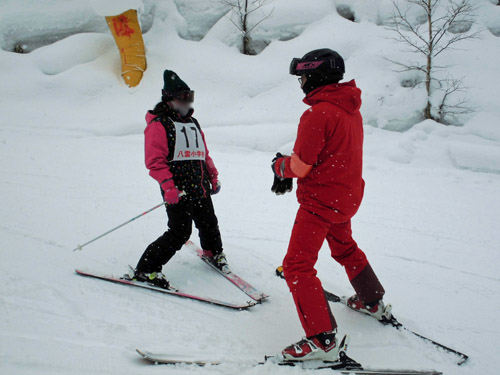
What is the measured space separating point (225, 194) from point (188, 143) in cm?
286

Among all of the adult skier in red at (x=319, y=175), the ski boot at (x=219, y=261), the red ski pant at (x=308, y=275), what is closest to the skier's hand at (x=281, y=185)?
the adult skier in red at (x=319, y=175)

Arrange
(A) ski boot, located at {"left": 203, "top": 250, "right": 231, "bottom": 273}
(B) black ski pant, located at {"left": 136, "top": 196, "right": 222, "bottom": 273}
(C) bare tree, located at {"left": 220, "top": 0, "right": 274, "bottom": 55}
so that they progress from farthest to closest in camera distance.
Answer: (C) bare tree, located at {"left": 220, "top": 0, "right": 274, "bottom": 55}
(A) ski boot, located at {"left": 203, "top": 250, "right": 231, "bottom": 273}
(B) black ski pant, located at {"left": 136, "top": 196, "right": 222, "bottom": 273}

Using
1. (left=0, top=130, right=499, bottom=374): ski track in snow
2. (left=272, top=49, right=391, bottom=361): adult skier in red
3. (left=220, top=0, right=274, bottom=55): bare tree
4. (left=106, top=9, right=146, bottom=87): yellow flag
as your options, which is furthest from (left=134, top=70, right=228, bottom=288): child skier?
(left=220, top=0, right=274, bottom=55): bare tree

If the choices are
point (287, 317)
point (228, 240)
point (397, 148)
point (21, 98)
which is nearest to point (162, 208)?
point (228, 240)

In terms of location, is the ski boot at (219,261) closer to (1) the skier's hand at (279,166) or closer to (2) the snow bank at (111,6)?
(1) the skier's hand at (279,166)

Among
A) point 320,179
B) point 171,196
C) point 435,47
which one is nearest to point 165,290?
point 171,196

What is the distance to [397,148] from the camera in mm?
8023

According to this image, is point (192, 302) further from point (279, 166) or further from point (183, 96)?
point (183, 96)

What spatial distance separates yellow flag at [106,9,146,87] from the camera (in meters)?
10.9

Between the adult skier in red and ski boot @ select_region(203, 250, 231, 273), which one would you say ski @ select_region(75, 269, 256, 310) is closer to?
ski boot @ select_region(203, 250, 231, 273)

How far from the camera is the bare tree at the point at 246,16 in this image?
12.8 m

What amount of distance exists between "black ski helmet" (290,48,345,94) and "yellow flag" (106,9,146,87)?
34.6 ft

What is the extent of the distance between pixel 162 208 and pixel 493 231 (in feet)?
15.5

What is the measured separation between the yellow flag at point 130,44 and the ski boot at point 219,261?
964cm
